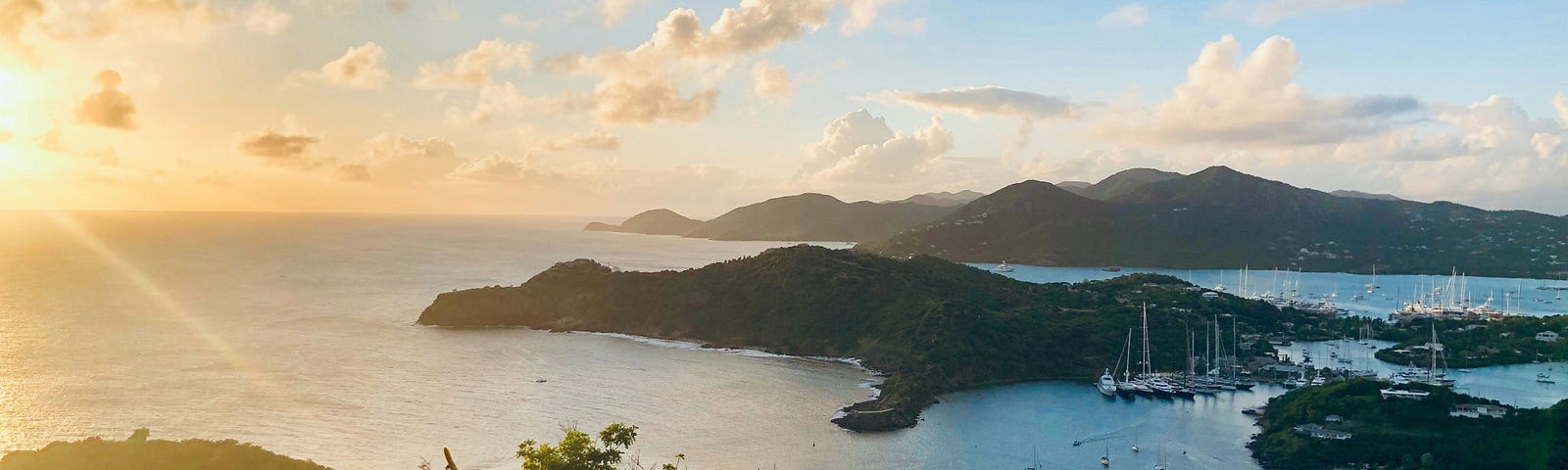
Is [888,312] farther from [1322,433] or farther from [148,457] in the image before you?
[148,457]

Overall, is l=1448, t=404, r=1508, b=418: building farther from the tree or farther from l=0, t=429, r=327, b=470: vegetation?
l=0, t=429, r=327, b=470: vegetation

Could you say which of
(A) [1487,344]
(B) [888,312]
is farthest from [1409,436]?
(A) [1487,344]

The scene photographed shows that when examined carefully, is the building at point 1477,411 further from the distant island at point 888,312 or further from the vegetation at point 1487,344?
the vegetation at point 1487,344

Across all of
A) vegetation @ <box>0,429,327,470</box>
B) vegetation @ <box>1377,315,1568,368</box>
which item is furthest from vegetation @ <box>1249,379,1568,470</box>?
vegetation @ <box>0,429,327,470</box>

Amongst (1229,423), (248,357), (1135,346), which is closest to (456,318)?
(248,357)

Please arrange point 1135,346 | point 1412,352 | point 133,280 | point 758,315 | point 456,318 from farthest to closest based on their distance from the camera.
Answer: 1. point 133,280
2. point 456,318
3. point 758,315
4. point 1412,352
5. point 1135,346

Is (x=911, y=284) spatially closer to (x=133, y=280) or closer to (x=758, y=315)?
(x=758, y=315)
